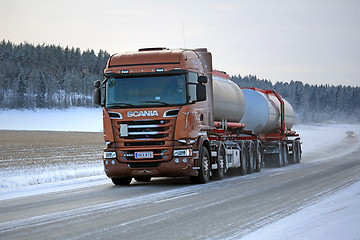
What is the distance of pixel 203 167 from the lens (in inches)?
654

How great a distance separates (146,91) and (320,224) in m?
7.96

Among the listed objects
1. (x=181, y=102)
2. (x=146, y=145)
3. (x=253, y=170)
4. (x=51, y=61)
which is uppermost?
(x=51, y=61)

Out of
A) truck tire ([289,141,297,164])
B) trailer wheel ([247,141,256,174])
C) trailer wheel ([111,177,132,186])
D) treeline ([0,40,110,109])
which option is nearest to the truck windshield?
trailer wheel ([111,177,132,186])

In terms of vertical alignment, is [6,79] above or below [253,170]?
above

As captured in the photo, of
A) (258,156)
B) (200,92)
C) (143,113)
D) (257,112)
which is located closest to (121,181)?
(143,113)

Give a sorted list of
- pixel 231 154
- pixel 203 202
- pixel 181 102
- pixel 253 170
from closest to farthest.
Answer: pixel 203 202 → pixel 181 102 → pixel 231 154 → pixel 253 170

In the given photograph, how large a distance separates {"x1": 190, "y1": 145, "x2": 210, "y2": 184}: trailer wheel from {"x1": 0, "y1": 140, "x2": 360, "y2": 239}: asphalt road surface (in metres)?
0.87

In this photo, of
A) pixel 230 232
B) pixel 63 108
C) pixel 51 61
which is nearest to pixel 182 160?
pixel 230 232

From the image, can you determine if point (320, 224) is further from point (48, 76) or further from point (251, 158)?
point (48, 76)

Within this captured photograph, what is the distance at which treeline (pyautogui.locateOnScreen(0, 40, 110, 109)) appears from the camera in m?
146

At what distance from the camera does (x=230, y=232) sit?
7.92 meters

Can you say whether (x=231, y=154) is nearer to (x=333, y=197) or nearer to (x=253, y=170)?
(x=253, y=170)

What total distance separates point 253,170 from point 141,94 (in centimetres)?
913

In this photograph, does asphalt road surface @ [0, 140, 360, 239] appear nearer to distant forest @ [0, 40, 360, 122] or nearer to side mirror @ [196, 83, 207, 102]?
side mirror @ [196, 83, 207, 102]
